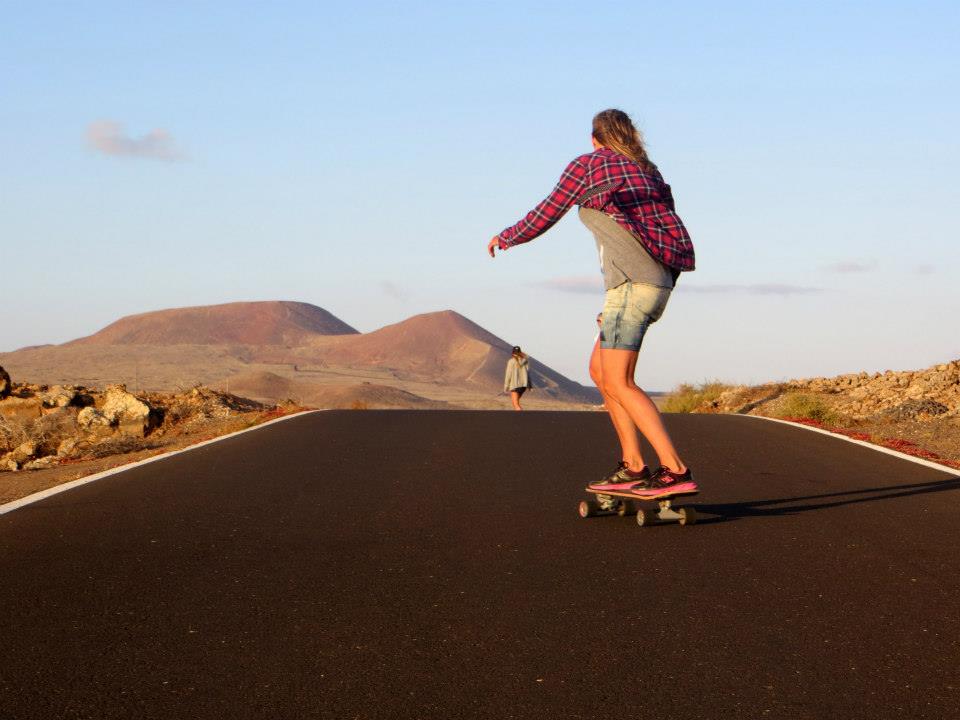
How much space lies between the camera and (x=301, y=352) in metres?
139

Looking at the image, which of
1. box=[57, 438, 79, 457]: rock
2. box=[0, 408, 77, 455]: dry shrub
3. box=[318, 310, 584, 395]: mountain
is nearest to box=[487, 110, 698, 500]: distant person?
box=[57, 438, 79, 457]: rock

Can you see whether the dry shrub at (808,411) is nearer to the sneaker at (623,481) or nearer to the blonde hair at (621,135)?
the sneaker at (623,481)

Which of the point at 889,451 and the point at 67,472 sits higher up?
the point at 889,451

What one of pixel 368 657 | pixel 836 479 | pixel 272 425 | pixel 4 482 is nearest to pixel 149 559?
pixel 368 657

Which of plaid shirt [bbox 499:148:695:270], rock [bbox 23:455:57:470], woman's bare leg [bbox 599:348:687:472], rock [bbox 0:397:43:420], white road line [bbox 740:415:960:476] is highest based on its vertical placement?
plaid shirt [bbox 499:148:695:270]

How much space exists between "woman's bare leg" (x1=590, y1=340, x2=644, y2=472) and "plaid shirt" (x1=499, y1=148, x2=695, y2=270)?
796mm

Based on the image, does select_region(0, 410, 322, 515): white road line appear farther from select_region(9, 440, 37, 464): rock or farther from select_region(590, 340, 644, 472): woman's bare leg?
select_region(590, 340, 644, 472): woman's bare leg

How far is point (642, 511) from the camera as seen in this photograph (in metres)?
7.70

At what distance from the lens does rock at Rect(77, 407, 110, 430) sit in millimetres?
20766

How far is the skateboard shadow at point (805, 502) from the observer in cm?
826

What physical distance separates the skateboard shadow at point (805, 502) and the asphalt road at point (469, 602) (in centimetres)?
4

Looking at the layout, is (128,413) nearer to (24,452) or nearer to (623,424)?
(24,452)

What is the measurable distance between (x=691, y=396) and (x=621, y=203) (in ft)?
79.0

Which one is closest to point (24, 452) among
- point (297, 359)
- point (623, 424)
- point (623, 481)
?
point (623, 424)
